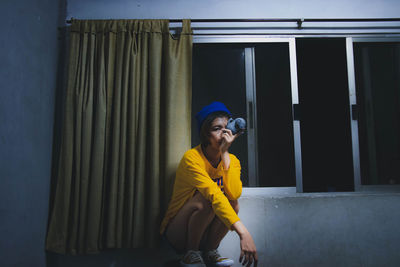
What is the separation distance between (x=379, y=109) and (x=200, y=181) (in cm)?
215

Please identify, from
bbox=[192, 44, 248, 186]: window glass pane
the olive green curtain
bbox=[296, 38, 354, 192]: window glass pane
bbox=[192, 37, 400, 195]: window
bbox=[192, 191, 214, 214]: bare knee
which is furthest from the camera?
bbox=[296, 38, 354, 192]: window glass pane

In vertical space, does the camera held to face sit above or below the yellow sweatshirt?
above

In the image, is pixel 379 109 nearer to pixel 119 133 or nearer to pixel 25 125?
pixel 119 133

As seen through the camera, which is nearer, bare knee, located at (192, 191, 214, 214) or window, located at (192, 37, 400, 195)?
bare knee, located at (192, 191, 214, 214)

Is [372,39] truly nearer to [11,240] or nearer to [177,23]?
[177,23]

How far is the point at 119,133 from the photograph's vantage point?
5.14 ft

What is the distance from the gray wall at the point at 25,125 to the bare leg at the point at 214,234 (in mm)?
950

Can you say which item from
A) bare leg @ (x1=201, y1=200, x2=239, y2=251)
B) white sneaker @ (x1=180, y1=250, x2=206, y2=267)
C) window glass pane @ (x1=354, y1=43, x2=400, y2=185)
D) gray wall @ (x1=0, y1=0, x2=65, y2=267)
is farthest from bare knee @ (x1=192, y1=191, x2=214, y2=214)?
window glass pane @ (x1=354, y1=43, x2=400, y2=185)

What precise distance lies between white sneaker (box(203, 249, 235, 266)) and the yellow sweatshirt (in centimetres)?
29

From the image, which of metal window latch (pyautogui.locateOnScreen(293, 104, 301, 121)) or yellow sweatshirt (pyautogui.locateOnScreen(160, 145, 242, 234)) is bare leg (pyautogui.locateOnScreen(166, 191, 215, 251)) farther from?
metal window latch (pyautogui.locateOnScreen(293, 104, 301, 121))

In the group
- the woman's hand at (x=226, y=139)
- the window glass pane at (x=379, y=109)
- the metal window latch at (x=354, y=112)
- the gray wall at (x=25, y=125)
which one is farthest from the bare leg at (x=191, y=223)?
the window glass pane at (x=379, y=109)

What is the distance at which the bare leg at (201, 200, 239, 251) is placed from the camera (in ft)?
4.50

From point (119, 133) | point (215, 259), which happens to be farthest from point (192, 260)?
point (119, 133)

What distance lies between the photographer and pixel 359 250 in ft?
5.21
